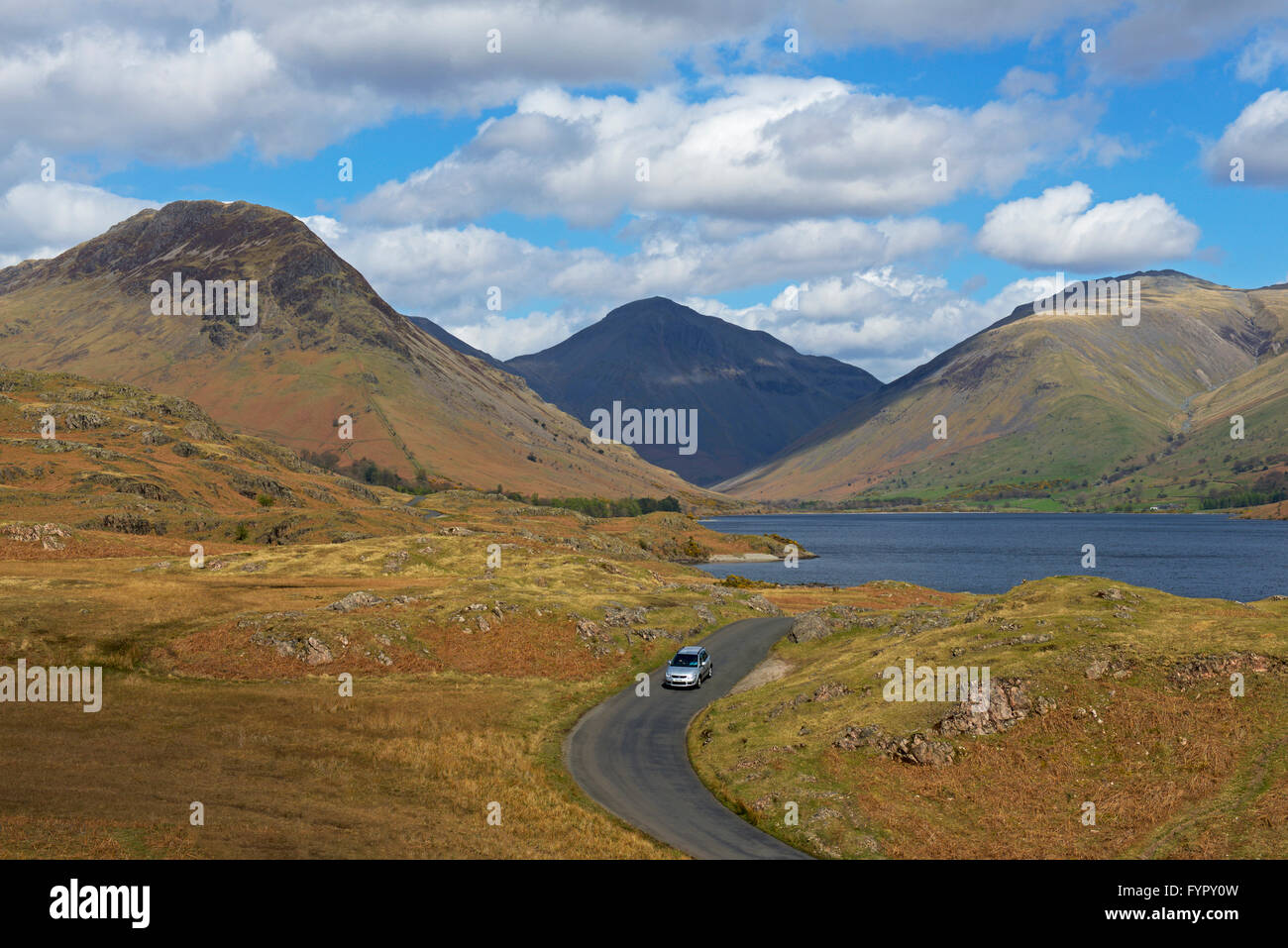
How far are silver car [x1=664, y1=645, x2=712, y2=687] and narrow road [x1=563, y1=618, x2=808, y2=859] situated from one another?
2.04 ft

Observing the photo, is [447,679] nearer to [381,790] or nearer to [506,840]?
[381,790]

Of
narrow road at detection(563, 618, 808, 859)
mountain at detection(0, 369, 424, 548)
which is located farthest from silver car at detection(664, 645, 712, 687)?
mountain at detection(0, 369, 424, 548)

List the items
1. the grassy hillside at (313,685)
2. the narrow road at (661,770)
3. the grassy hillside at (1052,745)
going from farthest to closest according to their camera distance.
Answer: the narrow road at (661,770)
the grassy hillside at (1052,745)
the grassy hillside at (313,685)

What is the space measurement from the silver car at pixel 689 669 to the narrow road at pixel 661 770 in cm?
62

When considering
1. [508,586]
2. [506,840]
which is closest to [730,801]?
[506,840]

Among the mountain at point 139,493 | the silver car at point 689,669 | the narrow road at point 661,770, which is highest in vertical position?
the mountain at point 139,493

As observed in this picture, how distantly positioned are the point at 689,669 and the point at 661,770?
16.5 metres

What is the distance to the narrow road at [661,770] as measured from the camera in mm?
33219

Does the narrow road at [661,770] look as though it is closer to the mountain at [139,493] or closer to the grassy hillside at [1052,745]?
the grassy hillside at [1052,745]

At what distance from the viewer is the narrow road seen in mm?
33219

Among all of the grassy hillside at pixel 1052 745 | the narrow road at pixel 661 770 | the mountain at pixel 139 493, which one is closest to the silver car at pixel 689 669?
the narrow road at pixel 661 770

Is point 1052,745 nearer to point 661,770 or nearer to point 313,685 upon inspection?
point 661,770
